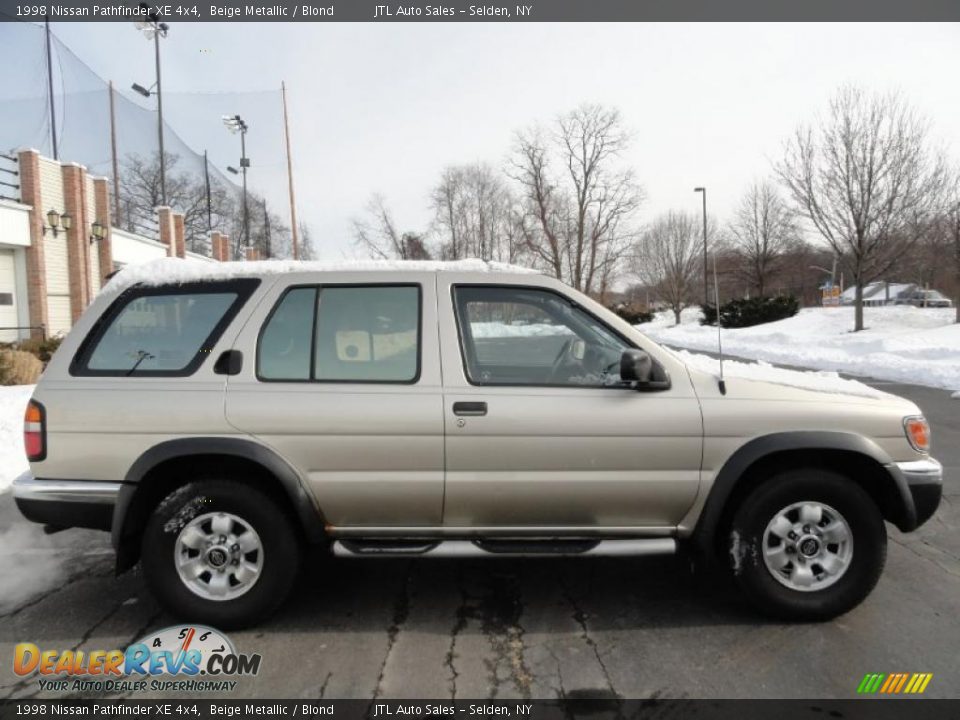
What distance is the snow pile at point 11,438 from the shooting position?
613cm

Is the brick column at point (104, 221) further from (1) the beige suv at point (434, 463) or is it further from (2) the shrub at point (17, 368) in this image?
(1) the beige suv at point (434, 463)

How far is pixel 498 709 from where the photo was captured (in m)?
2.61

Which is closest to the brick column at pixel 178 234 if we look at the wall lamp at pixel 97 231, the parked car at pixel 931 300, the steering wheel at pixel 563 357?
the wall lamp at pixel 97 231

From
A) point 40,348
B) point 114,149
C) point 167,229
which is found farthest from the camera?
point 114,149

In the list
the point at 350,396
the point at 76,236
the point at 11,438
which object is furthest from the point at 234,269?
the point at 76,236

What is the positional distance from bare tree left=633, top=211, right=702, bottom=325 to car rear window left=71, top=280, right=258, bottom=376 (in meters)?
57.5

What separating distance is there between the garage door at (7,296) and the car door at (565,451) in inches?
802

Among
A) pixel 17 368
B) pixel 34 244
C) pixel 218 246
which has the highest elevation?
pixel 218 246

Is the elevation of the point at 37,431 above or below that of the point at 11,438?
above

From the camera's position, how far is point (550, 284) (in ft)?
11.2

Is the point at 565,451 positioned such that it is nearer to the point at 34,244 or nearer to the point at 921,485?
the point at 921,485

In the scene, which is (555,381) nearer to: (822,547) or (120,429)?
(822,547)

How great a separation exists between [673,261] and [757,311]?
19.5m

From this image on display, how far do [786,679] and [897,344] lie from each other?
22114 millimetres
